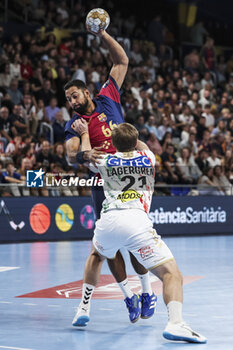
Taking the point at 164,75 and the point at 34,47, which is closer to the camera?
the point at 34,47

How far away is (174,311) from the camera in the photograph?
5.64 metres

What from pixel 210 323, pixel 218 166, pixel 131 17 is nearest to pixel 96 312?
pixel 210 323

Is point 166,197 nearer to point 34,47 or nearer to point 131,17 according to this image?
point 34,47

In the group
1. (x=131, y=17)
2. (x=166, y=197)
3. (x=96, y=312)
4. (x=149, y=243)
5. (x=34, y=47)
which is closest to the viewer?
(x=149, y=243)

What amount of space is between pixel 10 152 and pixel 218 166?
6.56 metres

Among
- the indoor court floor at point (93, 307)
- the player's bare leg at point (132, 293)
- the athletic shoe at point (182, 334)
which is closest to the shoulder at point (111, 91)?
the player's bare leg at point (132, 293)

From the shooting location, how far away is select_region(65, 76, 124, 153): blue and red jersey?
22.7 feet

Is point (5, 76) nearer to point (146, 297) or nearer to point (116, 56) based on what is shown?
point (116, 56)

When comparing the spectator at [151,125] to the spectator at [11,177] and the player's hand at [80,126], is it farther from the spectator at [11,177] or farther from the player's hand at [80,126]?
the player's hand at [80,126]

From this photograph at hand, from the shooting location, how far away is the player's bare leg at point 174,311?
5617 mm

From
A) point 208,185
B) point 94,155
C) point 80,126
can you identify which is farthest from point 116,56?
point 208,185

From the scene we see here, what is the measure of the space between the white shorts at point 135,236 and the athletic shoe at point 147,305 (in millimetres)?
994

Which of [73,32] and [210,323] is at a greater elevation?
[73,32]

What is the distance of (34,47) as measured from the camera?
20156mm
